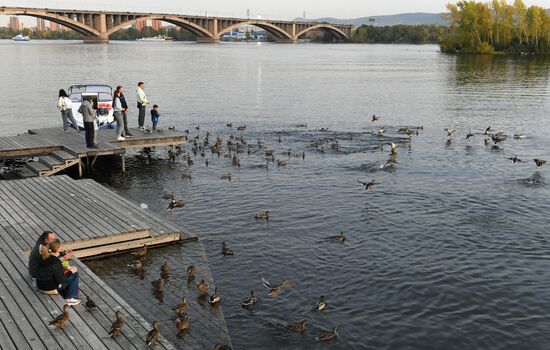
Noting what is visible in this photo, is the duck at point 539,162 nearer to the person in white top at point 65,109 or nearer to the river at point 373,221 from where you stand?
the river at point 373,221

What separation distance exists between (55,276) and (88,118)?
16.7 m

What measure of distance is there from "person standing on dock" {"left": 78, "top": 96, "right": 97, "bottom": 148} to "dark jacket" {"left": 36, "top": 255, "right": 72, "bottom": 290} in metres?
16.0

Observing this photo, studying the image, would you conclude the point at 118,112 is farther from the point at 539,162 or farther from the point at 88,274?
the point at 539,162

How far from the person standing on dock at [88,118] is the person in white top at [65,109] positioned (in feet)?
14.5

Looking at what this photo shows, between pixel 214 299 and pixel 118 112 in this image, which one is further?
pixel 118 112

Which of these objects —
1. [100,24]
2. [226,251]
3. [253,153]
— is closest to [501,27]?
[100,24]

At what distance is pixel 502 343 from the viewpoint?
15.3 meters

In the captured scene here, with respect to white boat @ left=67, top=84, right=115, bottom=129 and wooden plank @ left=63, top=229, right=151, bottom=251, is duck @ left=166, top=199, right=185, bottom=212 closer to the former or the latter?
wooden plank @ left=63, top=229, right=151, bottom=251

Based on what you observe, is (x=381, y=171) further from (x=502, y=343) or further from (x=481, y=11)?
(x=481, y=11)

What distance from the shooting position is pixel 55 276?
43.6 ft

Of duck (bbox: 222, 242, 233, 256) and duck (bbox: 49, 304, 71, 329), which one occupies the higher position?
duck (bbox: 49, 304, 71, 329)

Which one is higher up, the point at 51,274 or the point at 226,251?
the point at 51,274

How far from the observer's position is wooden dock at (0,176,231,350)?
39.7 feet

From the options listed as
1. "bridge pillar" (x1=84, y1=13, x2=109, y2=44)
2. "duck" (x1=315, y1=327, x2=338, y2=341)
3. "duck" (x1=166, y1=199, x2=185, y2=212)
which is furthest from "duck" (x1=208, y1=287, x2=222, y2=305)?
"bridge pillar" (x1=84, y1=13, x2=109, y2=44)
